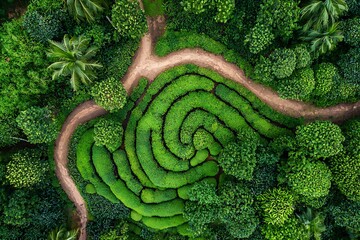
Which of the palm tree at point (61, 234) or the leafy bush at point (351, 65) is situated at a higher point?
the leafy bush at point (351, 65)

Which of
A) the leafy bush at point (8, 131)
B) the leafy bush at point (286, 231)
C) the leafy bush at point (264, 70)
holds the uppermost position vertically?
the leafy bush at point (264, 70)

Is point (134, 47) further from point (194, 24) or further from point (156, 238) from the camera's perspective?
point (156, 238)

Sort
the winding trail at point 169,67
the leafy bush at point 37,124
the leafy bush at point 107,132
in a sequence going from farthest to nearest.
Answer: the winding trail at point 169,67 → the leafy bush at point 107,132 → the leafy bush at point 37,124

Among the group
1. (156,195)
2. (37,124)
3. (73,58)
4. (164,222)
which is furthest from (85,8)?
(164,222)

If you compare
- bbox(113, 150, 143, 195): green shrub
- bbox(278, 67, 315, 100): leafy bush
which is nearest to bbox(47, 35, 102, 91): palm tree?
bbox(113, 150, 143, 195): green shrub

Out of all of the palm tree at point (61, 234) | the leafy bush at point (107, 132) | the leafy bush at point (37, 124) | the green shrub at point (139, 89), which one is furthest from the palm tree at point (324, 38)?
the palm tree at point (61, 234)

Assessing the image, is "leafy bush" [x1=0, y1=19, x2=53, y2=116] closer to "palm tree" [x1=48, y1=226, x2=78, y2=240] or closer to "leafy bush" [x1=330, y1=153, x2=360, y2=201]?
"palm tree" [x1=48, y1=226, x2=78, y2=240]

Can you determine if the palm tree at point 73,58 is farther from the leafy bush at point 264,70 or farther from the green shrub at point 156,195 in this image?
the leafy bush at point 264,70
